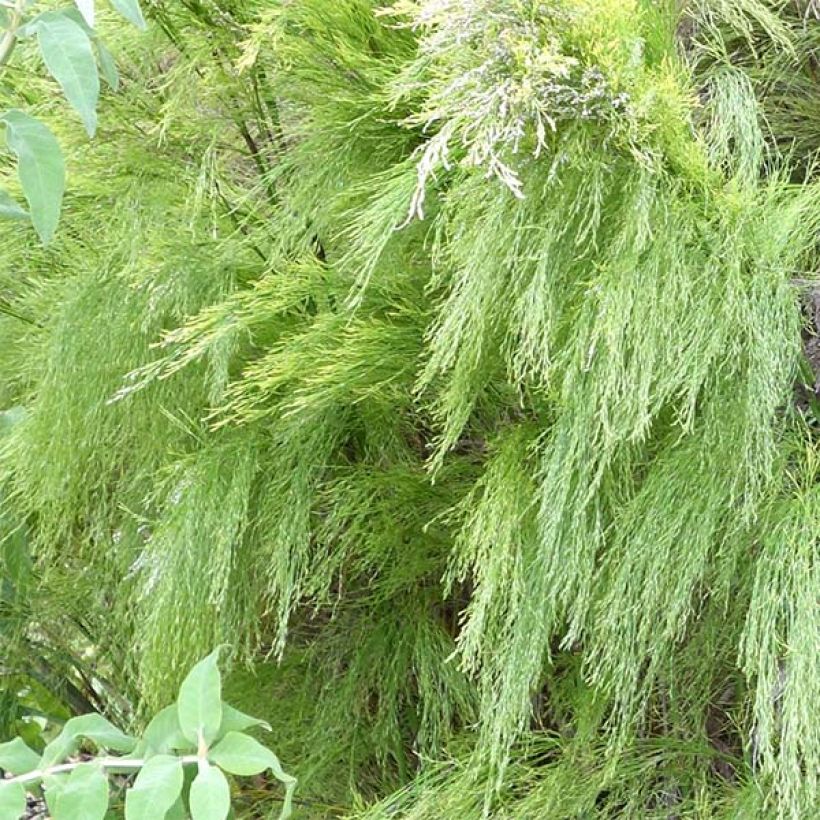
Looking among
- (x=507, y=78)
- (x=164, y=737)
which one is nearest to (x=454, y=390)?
(x=507, y=78)

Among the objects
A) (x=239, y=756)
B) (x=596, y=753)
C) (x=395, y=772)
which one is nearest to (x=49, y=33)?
(x=239, y=756)

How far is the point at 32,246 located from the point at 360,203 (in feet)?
1.17

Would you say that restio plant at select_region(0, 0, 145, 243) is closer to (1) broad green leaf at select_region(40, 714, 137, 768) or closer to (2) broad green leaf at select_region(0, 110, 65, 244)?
(2) broad green leaf at select_region(0, 110, 65, 244)

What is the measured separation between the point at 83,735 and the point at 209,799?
Answer: 0.09 metres

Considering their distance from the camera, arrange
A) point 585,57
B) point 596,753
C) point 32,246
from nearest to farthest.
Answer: point 585,57 → point 596,753 → point 32,246

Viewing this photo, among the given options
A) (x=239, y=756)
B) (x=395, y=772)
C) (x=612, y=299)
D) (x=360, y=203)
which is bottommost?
(x=395, y=772)

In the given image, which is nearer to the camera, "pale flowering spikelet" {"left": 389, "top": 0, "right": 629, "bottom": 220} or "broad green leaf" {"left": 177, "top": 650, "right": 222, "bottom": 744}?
"broad green leaf" {"left": 177, "top": 650, "right": 222, "bottom": 744}

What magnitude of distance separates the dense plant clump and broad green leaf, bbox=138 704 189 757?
0.29 m

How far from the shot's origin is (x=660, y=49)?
75 cm

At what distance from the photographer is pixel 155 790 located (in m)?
0.46

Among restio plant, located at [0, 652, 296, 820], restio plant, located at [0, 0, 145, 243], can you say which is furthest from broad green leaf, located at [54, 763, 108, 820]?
restio plant, located at [0, 0, 145, 243]

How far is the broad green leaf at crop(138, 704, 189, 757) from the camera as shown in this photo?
51 cm

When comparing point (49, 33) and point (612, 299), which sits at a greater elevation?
point (49, 33)

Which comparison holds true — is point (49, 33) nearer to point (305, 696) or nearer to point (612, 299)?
point (612, 299)
